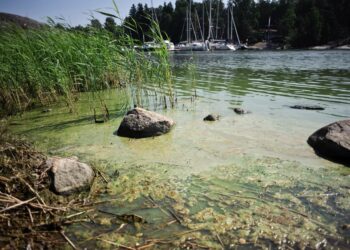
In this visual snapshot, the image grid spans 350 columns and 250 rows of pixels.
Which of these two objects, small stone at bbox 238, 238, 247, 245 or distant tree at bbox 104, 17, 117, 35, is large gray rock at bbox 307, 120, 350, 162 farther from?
distant tree at bbox 104, 17, 117, 35

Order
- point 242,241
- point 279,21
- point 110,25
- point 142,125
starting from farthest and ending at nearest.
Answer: point 279,21 → point 110,25 → point 142,125 → point 242,241

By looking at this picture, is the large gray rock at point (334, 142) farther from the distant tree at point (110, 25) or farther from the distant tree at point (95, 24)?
the distant tree at point (95, 24)

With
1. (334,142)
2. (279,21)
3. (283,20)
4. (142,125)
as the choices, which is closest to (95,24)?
(142,125)

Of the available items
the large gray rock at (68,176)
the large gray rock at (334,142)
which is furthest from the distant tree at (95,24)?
the large gray rock at (334,142)

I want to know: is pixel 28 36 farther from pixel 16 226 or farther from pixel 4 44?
pixel 16 226

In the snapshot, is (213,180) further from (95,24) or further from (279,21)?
(279,21)

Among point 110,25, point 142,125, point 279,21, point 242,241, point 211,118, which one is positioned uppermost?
point 279,21

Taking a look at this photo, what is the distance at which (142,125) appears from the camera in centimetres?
655

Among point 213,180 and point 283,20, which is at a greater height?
point 283,20

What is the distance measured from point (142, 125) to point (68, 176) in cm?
268

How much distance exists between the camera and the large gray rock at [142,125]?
21.5ft

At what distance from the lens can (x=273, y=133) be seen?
6.68m

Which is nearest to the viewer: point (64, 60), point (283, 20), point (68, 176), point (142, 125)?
point (68, 176)

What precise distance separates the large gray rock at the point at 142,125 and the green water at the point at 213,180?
0.74 ft
